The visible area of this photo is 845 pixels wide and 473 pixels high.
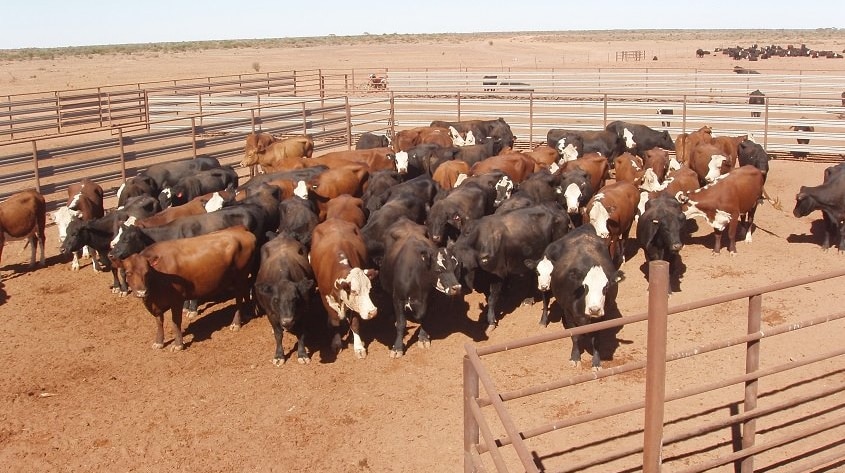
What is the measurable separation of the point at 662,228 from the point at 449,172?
435 centimetres

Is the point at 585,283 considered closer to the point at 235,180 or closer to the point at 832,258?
the point at 832,258

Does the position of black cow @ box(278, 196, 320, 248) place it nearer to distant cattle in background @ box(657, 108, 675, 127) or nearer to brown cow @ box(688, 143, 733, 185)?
brown cow @ box(688, 143, 733, 185)

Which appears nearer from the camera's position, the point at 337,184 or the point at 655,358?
the point at 655,358

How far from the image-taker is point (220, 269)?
8.84m

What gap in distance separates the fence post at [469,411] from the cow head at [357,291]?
4.03m

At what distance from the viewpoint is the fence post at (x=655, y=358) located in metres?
2.92

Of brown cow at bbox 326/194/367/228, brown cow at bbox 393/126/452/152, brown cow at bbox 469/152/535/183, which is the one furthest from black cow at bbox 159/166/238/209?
brown cow at bbox 393/126/452/152

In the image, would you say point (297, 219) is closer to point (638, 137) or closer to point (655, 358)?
point (655, 358)

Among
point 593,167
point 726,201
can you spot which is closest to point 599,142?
point 593,167

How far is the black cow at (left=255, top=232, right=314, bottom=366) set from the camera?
7.89m

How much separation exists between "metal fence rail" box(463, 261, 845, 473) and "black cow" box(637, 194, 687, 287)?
2117mm

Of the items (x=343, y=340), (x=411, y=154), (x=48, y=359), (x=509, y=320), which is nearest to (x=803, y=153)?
(x=411, y=154)

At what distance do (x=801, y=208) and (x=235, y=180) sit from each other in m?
9.29

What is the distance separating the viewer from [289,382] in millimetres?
7793
